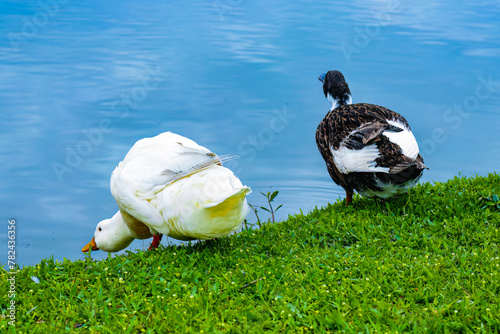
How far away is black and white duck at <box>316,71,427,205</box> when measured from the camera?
5.43 metres

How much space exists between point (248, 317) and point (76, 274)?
1.95m

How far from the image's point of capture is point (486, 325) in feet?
11.8

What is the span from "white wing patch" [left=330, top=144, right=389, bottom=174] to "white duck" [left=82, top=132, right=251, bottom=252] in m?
1.36

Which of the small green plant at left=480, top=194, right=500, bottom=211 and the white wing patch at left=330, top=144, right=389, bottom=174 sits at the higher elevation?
the white wing patch at left=330, top=144, right=389, bottom=174

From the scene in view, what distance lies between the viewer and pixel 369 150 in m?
5.47

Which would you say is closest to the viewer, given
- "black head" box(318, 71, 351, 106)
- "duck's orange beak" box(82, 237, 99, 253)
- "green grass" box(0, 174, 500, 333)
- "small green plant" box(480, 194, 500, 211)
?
"green grass" box(0, 174, 500, 333)

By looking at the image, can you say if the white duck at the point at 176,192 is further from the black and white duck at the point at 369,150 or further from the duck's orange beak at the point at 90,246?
the black and white duck at the point at 369,150

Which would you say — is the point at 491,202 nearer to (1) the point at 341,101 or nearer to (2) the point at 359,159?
(2) the point at 359,159

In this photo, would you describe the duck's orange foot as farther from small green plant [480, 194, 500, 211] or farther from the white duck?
small green plant [480, 194, 500, 211]

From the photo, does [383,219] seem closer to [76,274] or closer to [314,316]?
[314,316]

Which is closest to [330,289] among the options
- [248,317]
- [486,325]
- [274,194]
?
[248,317]

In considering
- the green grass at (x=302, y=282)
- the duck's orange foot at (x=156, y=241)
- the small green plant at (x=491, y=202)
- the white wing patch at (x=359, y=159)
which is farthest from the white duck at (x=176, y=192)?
the small green plant at (x=491, y=202)

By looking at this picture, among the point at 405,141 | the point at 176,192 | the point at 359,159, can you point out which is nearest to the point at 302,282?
the point at 176,192

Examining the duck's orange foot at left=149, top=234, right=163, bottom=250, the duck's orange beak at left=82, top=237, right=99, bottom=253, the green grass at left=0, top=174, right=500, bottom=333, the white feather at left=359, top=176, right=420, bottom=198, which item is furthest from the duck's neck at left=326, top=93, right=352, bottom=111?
the duck's orange beak at left=82, top=237, right=99, bottom=253
